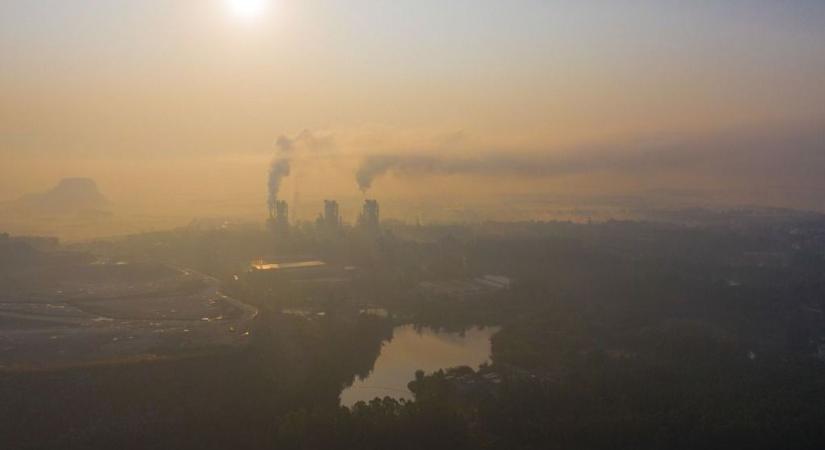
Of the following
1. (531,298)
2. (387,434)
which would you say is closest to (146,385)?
(387,434)

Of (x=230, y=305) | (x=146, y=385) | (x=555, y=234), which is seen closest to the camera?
(x=146, y=385)

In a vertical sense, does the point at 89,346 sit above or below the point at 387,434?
above

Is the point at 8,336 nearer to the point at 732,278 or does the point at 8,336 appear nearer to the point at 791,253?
the point at 732,278

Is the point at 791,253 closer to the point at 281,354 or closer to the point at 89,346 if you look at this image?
the point at 281,354

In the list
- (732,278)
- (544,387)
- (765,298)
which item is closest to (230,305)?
(544,387)

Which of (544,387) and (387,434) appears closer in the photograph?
(387,434)

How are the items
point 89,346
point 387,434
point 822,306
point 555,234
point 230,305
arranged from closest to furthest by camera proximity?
point 387,434 < point 89,346 < point 230,305 < point 822,306 < point 555,234
